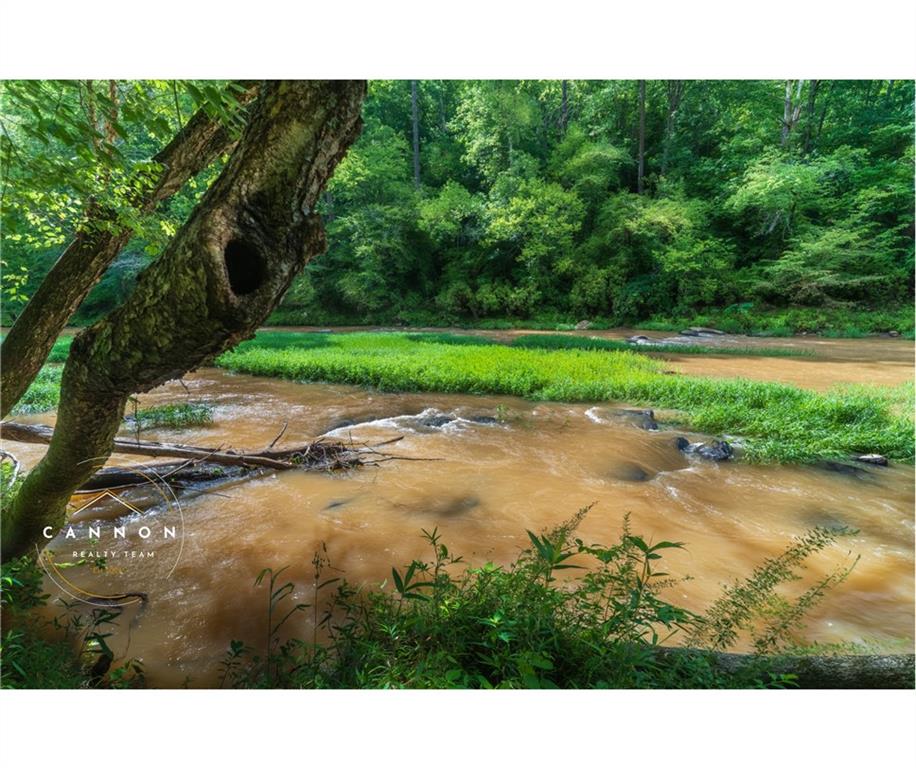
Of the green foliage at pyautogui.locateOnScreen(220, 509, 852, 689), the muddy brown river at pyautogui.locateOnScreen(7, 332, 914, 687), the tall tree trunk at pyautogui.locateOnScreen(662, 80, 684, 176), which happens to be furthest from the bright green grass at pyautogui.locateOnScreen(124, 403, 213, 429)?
the tall tree trunk at pyautogui.locateOnScreen(662, 80, 684, 176)

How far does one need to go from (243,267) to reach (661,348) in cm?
1189

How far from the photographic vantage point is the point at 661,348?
1142cm

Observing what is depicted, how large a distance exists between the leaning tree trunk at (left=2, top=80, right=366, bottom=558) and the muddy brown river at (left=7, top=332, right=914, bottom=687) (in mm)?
1511

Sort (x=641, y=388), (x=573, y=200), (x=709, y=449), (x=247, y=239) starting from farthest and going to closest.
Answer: (x=573, y=200) → (x=641, y=388) → (x=709, y=449) → (x=247, y=239)

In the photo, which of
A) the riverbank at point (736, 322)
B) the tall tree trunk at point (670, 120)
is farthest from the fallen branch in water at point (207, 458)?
the tall tree trunk at point (670, 120)

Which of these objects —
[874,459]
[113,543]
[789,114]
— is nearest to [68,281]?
[113,543]

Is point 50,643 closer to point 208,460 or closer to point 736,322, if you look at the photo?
point 208,460

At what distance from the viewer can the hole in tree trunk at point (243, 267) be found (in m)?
1.14

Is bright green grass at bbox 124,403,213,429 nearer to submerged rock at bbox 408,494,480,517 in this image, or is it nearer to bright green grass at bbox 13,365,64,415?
bright green grass at bbox 13,365,64,415

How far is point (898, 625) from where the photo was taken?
225 centimetres

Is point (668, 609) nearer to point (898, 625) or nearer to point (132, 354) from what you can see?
point (898, 625)

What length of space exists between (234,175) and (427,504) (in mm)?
2791

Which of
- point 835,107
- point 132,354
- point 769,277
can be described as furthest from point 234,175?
point 769,277

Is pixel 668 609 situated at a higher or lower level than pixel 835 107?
lower
